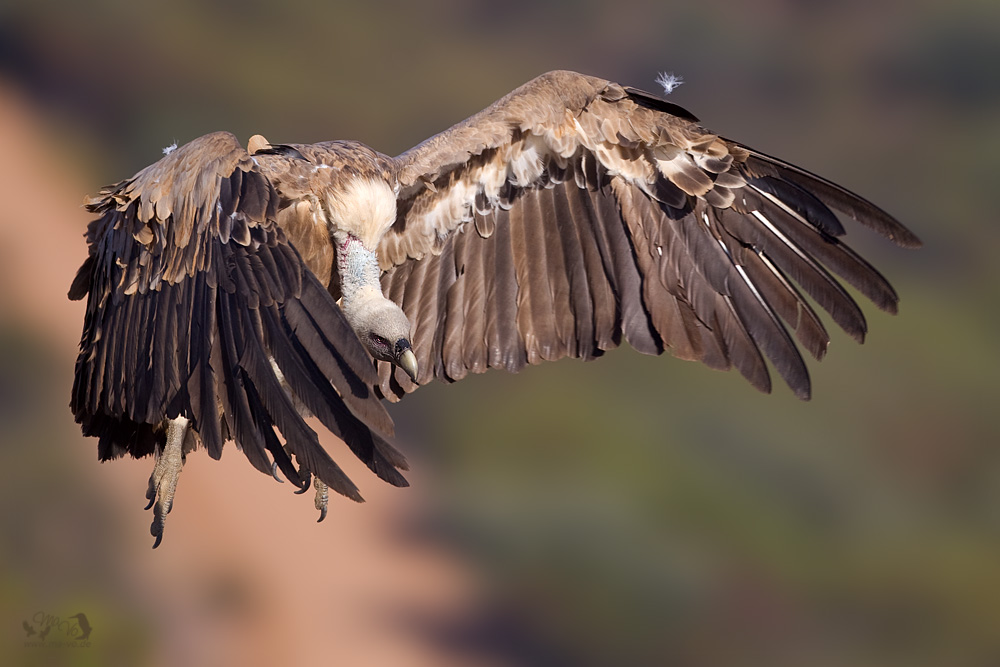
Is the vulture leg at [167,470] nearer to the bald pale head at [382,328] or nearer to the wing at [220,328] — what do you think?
the wing at [220,328]

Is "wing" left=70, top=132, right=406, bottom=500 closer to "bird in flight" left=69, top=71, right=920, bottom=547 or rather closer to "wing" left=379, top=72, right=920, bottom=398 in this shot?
"bird in flight" left=69, top=71, right=920, bottom=547

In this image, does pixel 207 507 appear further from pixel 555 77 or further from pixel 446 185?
pixel 555 77

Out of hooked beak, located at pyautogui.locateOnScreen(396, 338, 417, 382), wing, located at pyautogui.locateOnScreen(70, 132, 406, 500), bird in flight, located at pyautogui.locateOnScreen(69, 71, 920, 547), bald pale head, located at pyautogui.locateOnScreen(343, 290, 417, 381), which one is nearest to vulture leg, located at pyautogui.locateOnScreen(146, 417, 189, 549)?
bird in flight, located at pyautogui.locateOnScreen(69, 71, 920, 547)

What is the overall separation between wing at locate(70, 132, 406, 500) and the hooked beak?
0.61m

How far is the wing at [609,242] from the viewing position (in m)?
4.76

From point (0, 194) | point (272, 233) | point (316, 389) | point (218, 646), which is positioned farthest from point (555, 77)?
point (0, 194)

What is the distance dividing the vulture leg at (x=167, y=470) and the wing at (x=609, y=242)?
39.4 inches

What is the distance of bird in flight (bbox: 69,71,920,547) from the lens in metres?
3.55

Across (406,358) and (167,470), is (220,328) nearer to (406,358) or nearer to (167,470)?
(406,358)

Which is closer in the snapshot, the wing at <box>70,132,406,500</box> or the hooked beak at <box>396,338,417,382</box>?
the wing at <box>70,132,406,500</box>

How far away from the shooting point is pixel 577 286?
5.18 m

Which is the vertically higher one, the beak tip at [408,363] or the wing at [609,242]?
the wing at [609,242]

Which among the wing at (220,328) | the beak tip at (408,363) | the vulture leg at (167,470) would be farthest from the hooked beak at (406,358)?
the vulture leg at (167,470)

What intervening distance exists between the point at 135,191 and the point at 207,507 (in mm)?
5676
